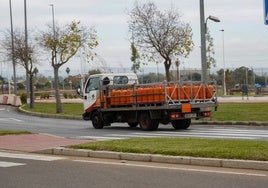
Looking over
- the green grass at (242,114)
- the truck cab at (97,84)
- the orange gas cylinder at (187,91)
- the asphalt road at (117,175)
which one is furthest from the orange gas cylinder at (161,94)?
the asphalt road at (117,175)

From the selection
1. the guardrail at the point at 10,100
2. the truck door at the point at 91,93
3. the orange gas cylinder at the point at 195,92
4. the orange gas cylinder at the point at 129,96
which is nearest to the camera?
the orange gas cylinder at the point at 195,92

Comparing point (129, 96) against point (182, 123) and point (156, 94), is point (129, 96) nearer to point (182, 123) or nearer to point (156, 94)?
point (156, 94)

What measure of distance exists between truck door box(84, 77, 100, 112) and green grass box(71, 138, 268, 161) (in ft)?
32.4

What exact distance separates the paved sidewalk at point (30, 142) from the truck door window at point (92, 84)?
22.3ft

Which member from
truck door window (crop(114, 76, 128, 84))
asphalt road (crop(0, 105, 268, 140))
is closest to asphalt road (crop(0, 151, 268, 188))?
A: asphalt road (crop(0, 105, 268, 140))

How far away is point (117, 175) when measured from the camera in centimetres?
981

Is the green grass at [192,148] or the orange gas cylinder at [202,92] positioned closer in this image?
the green grass at [192,148]

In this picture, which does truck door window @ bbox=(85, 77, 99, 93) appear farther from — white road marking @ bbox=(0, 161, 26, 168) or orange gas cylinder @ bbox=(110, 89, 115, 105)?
white road marking @ bbox=(0, 161, 26, 168)

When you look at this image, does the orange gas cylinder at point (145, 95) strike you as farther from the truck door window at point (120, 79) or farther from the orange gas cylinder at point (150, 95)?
the truck door window at point (120, 79)

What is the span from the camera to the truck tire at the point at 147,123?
2084cm

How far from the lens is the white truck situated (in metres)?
20.4

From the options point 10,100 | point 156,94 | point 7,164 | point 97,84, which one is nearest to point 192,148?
point 7,164

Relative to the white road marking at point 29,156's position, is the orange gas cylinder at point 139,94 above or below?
above

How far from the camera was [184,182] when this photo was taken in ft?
29.3
